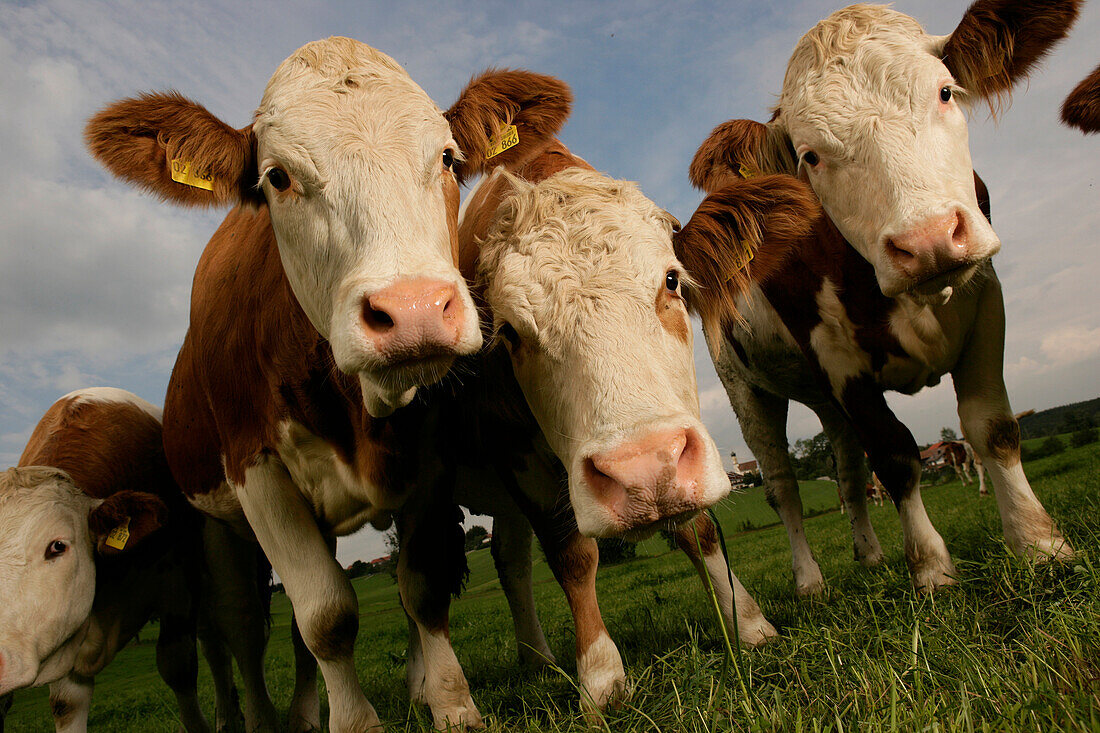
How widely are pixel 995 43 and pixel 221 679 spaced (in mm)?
7237

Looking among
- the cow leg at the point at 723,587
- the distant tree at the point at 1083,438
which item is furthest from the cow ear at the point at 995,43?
the distant tree at the point at 1083,438

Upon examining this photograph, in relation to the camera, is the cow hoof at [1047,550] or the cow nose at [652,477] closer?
the cow nose at [652,477]

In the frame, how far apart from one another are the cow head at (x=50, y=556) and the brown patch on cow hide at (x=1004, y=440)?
16.5 feet

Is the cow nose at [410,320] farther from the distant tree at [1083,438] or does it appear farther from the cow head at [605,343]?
the distant tree at [1083,438]

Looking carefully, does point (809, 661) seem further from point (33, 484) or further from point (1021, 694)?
point (33, 484)

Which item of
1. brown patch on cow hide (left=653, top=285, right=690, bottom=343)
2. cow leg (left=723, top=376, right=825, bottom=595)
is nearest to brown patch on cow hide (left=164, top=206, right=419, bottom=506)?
brown patch on cow hide (left=653, top=285, right=690, bottom=343)

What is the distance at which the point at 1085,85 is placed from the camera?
4.24 meters

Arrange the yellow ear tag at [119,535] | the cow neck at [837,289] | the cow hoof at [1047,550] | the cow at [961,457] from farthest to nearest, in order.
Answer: the cow at [961,457] < the yellow ear tag at [119,535] < the cow neck at [837,289] < the cow hoof at [1047,550]

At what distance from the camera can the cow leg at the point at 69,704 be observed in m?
4.73

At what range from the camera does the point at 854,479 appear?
573 centimetres

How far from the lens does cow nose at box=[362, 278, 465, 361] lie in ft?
7.11

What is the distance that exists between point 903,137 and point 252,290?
10.8 feet

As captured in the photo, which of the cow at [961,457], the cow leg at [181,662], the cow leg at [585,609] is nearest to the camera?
the cow leg at [585,609]

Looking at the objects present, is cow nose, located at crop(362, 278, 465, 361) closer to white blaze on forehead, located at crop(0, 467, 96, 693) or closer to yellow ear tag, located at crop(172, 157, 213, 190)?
yellow ear tag, located at crop(172, 157, 213, 190)
